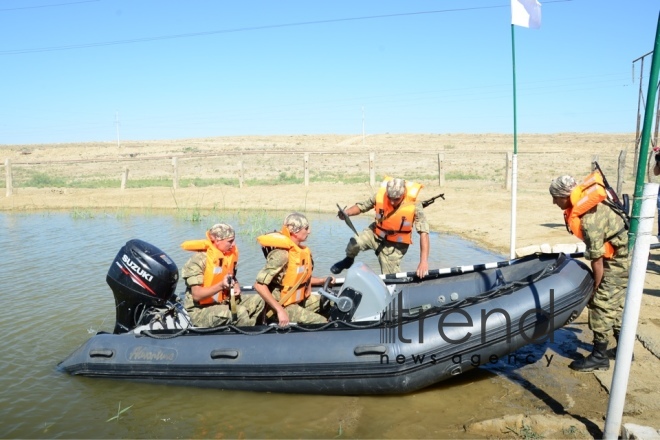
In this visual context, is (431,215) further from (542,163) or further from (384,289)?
(542,163)

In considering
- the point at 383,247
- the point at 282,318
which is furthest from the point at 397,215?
the point at 282,318

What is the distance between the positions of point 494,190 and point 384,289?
1299cm

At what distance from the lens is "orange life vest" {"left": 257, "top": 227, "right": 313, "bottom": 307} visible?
4809mm

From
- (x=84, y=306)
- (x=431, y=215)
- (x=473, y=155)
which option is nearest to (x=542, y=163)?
(x=473, y=155)

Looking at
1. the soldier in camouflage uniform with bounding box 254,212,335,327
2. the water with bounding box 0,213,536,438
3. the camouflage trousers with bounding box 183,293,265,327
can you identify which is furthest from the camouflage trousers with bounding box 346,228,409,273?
the water with bounding box 0,213,536,438

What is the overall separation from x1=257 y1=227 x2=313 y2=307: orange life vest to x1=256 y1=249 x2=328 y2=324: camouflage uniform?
4cm

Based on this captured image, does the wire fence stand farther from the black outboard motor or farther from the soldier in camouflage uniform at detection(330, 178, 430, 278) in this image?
the black outboard motor

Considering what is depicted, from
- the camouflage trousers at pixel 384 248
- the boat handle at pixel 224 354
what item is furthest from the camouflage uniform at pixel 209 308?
the camouflage trousers at pixel 384 248

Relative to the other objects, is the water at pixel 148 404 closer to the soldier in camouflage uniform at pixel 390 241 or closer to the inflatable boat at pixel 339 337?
the inflatable boat at pixel 339 337

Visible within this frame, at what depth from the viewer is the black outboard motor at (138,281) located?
5215 mm

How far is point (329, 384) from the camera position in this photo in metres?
4.54

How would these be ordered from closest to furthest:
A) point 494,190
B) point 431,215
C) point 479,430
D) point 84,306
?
point 479,430 < point 84,306 < point 431,215 < point 494,190

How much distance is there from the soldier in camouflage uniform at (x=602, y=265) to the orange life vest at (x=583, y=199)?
4 centimetres

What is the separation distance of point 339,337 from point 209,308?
1257 mm
